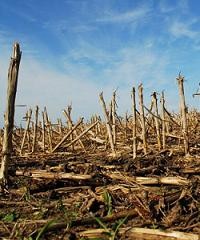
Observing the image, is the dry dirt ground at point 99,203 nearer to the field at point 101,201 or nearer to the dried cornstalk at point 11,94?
the field at point 101,201

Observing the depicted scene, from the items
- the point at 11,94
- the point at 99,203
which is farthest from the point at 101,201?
the point at 11,94

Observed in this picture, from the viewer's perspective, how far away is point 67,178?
19.1 feet

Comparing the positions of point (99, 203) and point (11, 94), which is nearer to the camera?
point (99, 203)

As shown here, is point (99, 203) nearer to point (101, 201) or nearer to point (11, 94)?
point (101, 201)

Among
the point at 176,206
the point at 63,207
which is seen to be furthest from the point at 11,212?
the point at 176,206

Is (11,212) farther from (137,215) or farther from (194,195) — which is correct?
(194,195)

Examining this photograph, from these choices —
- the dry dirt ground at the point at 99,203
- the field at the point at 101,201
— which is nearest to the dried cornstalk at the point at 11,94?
the field at the point at 101,201

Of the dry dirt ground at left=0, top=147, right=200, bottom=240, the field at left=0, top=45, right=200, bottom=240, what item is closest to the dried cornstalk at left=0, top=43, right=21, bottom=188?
the field at left=0, top=45, right=200, bottom=240

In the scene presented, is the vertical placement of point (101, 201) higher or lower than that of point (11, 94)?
lower

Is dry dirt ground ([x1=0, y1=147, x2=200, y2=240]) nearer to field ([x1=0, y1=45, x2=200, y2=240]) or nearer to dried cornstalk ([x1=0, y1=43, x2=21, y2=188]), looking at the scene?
field ([x1=0, y1=45, x2=200, y2=240])

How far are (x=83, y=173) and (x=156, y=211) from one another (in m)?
2.00

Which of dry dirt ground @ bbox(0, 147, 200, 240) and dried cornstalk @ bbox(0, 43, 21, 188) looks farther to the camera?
dried cornstalk @ bbox(0, 43, 21, 188)

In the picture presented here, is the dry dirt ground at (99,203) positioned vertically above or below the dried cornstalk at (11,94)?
below

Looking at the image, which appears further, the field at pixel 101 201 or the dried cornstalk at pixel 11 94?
the dried cornstalk at pixel 11 94
